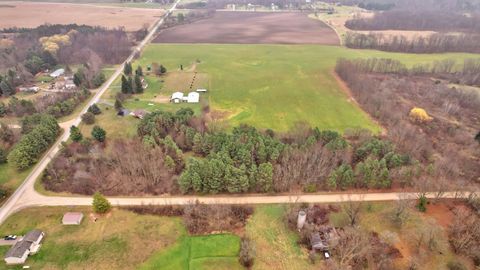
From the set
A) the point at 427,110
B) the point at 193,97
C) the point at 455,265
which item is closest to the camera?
the point at 455,265

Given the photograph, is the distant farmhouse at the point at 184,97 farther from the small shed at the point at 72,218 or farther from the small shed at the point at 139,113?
the small shed at the point at 72,218

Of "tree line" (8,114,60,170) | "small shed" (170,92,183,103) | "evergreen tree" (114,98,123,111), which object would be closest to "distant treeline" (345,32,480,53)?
"small shed" (170,92,183,103)

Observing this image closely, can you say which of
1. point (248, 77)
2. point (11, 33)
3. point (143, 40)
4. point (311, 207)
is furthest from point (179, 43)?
point (311, 207)

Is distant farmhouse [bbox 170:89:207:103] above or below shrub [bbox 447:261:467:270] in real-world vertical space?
above

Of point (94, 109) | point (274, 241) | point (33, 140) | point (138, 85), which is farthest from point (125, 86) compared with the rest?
point (274, 241)

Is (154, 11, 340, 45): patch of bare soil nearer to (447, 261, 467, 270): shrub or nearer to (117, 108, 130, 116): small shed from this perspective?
(117, 108, 130, 116): small shed

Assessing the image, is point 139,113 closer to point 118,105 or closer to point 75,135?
point 118,105
